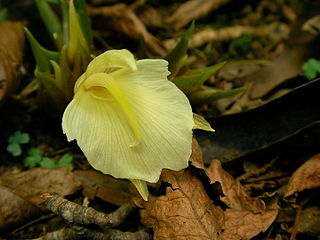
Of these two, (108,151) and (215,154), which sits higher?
(108,151)

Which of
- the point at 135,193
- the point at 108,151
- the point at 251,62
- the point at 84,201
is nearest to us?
the point at 108,151

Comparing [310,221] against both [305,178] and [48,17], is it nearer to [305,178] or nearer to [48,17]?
[305,178]

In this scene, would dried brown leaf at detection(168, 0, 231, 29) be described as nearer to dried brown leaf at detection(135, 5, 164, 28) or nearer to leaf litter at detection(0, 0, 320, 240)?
dried brown leaf at detection(135, 5, 164, 28)

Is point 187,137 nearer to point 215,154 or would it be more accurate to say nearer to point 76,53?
point 215,154

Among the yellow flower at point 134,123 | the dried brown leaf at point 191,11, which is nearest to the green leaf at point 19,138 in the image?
the yellow flower at point 134,123

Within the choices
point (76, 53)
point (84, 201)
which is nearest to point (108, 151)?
point (84, 201)

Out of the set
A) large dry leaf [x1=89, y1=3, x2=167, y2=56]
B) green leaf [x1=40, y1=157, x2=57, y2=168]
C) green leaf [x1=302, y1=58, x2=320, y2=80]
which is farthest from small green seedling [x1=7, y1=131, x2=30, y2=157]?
green leaf [x1=302, y1=58, x2=320, y2=80]

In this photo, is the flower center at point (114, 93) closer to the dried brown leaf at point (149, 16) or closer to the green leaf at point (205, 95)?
the green leaf at point (205, 95)
